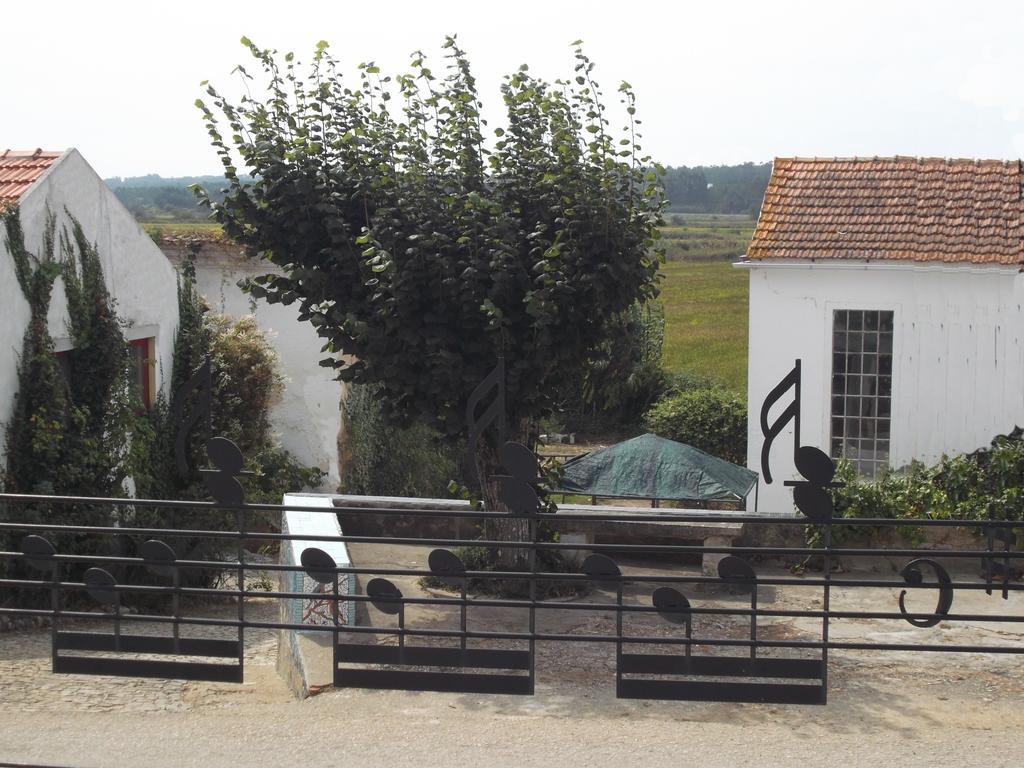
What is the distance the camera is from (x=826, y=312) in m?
14.2

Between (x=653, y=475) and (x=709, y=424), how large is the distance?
24.6ft

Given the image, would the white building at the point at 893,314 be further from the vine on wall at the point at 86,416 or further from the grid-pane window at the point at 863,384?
the vine on wall at the point at 86,416

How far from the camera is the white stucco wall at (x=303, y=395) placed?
15570 mm

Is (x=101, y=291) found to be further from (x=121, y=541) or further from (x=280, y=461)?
(x=280, y=461)

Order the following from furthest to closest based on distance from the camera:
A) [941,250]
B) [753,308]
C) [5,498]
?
[753,308], [941,250], [5,498]

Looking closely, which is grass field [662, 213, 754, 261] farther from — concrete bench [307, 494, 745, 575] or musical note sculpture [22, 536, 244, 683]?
musical note sculpture [22, 536, 244, 683]

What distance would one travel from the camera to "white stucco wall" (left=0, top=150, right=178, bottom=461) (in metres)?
10.2

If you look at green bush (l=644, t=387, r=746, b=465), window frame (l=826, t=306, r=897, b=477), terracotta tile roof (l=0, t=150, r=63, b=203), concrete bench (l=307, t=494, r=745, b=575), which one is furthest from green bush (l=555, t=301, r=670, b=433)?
terracotta tile roof (l=0, t=150, r=63, b=203)

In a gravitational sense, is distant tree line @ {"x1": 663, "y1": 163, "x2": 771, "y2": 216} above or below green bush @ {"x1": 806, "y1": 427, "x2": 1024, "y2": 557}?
above

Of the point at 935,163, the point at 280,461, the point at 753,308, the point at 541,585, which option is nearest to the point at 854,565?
the point at 541,585

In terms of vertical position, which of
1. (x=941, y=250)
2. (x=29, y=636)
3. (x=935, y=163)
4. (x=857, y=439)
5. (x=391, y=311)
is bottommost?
(x=29, y=636)

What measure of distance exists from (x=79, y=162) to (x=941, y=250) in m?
9.16

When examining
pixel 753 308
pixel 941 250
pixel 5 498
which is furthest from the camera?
pixel 753 308

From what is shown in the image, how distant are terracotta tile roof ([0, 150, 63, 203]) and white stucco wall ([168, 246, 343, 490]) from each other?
4.39 m
